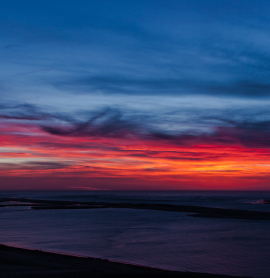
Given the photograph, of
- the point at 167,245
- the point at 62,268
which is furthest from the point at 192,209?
the point at 62,268

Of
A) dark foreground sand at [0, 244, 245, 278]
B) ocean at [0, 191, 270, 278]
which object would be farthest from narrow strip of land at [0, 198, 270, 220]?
dark foreground sand at [0, 244, 245, 278]

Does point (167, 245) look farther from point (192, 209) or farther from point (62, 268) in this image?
point (192, 209)

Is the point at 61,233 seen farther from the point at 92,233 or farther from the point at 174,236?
the point at 174,236

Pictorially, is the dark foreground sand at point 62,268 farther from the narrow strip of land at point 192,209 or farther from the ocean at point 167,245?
the narrow strip of land at point 192,209

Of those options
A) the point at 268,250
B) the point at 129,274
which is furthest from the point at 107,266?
the point at 268,250

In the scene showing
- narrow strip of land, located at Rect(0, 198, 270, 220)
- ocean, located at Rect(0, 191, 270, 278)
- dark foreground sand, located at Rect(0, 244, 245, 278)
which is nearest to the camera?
dark foreground sand, located at Rect(0, 244, 245, 278)

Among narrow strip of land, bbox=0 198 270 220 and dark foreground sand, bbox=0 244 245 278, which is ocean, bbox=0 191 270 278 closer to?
dark foreground sand, bbox=0 244 245 278

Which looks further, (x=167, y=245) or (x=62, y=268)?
(x=167, y=245)

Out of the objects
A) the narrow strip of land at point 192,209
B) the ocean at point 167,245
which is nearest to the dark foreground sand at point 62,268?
the ocean at point 167,245
